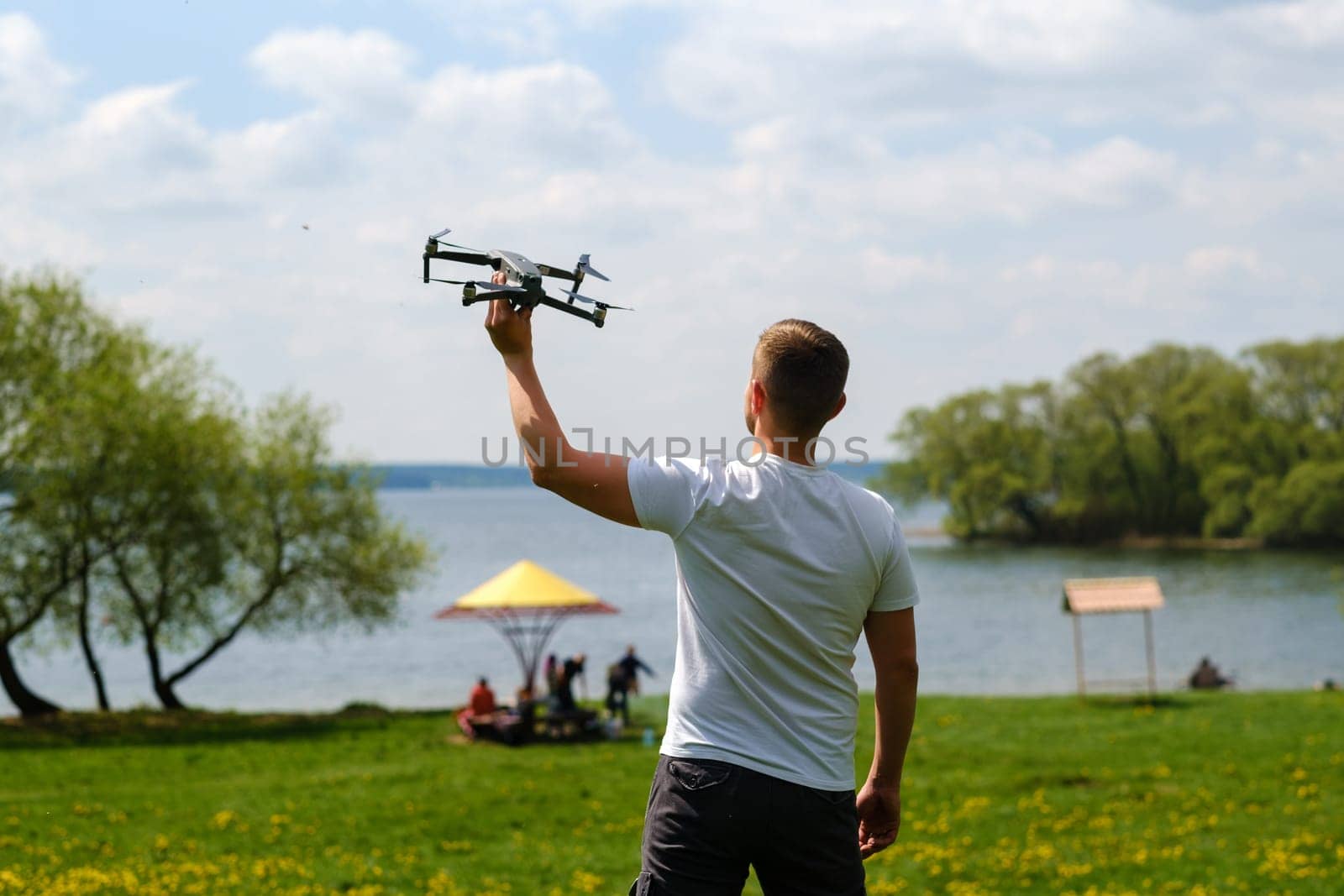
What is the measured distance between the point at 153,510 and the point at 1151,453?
73173mm

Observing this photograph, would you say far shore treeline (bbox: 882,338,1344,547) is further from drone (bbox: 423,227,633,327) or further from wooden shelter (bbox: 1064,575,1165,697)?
drone (bbox: 423,227,633,327)

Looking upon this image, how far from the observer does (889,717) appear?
3449 millimetres

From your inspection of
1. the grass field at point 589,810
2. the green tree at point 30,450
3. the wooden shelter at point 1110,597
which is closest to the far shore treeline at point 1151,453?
the wooden shelter at point 1110,597

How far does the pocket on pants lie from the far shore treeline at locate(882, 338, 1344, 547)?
79.2 metres

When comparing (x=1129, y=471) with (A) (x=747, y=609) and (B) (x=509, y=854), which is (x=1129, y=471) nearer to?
(B) (x=509, y=854)

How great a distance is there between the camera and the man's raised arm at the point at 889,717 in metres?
3.37

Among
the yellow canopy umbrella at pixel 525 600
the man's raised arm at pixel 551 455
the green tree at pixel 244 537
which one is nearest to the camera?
the man's raised arm at pixel 551 455

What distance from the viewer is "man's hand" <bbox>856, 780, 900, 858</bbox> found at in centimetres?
350

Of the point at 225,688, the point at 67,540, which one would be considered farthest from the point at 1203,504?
the point at 67,540

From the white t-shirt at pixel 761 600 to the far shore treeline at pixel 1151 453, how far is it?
259 ft

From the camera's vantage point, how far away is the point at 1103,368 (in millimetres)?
85062

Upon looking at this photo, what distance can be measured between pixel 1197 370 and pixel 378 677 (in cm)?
5839

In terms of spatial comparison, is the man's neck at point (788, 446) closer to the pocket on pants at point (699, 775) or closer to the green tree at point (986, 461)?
the pocket on pants at point (699, 775)

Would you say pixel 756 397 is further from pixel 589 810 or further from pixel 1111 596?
pixel 1111 596
